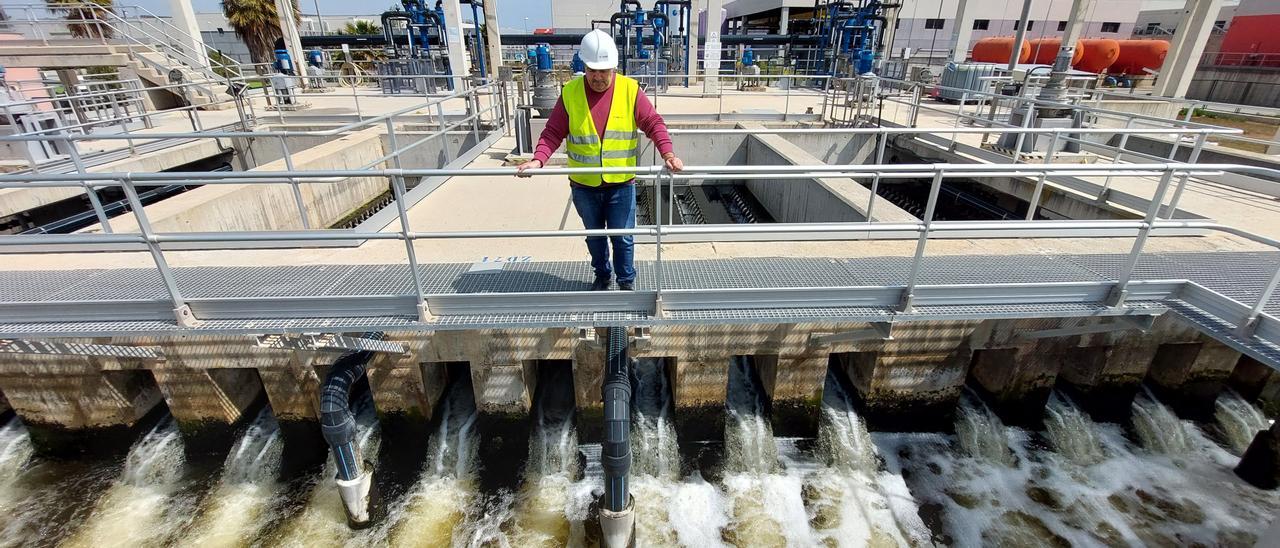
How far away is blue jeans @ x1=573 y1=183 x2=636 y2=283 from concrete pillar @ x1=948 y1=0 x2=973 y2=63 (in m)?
18.4

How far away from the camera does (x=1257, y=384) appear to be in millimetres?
5383

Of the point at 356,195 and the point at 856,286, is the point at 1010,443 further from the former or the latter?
the point at 356,195

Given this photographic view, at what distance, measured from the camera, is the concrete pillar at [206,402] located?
4496 millimetres

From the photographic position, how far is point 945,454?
4973mm

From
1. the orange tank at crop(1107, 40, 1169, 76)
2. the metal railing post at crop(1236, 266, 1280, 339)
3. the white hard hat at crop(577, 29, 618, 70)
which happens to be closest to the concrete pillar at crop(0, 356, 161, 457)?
the white hard hat at crop(577, 29, 618, 70)

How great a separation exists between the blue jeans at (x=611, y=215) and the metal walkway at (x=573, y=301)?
0.26 m

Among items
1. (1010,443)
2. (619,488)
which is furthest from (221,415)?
(1010,443)

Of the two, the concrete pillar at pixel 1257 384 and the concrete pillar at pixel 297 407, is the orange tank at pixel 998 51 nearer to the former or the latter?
the concrete pillar at pixel 1257 384

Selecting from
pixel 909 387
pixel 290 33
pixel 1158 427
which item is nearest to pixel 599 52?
pixel 909 387

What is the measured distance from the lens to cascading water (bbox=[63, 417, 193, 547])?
14.0ft

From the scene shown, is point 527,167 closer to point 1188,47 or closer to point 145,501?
point 145,501

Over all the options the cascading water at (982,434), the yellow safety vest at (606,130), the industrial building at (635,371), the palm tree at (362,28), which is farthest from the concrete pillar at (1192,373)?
the palm tree at (362,28)

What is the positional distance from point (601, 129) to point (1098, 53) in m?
29.3

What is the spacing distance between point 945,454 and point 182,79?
19.1 meters
